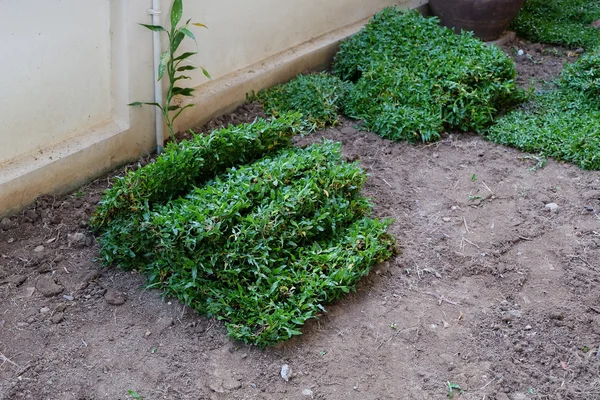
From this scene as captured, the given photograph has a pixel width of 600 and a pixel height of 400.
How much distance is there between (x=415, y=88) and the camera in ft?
18.6

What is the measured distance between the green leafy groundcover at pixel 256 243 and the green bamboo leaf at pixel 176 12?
885 millimetres

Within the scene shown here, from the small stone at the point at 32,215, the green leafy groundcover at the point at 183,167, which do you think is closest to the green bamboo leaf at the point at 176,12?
the green leafy groundcover at the point at 183,167

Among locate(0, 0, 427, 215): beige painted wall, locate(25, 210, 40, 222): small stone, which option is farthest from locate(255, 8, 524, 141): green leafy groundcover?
locate(25, 210, 40, 222): small stone

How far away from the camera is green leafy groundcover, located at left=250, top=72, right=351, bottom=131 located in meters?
5.57

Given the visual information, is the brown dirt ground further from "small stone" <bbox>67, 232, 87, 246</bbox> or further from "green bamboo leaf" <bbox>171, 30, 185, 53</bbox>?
"green bamboo leaf" <bbox>171, 30, 185, 53</bbox>

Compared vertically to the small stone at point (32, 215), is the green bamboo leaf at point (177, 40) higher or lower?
higher

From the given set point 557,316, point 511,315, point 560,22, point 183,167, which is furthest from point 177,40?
point 560,22

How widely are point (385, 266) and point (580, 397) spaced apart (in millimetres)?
1252

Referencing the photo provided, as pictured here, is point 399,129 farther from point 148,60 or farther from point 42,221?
point 42,221

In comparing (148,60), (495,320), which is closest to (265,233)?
(495,320)

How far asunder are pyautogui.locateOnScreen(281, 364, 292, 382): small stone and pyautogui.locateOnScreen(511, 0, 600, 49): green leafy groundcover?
5.44 meters

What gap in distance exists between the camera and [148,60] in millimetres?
4672

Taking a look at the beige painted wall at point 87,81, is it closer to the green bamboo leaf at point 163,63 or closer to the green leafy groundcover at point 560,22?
the green bamboo leaf at point 163,63

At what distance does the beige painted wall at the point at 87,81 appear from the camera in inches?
159
